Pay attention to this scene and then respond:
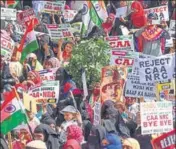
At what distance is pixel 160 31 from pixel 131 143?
6056 mm

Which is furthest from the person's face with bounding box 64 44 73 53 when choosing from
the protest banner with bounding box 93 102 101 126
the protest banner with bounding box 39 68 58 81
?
the protest banner with bounding box 93 102 101 126

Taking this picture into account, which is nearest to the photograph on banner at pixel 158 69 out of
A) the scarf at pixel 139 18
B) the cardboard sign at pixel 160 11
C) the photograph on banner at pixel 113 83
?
the photograph on banner at pixel 113 83

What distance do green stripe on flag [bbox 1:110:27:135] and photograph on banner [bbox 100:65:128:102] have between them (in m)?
1.81

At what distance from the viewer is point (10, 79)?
17.0 meters

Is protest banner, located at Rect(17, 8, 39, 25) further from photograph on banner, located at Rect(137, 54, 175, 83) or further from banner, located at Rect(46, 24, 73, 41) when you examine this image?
photograph on banner, located at Rect(137, 54, 175, 83)

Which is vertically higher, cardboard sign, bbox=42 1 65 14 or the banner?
cardboard sign, bbox=42 1 65 14

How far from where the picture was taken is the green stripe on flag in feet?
42.7

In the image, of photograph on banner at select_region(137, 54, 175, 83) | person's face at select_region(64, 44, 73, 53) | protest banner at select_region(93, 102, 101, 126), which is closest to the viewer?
protest banner at select_region(93, 102, 101, 126)

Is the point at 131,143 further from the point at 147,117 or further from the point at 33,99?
the point at 33,99

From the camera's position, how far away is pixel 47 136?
13.0 metres

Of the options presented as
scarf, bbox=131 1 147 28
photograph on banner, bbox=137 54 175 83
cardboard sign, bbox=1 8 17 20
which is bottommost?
photograph on banner, bbox=137 54 175 83

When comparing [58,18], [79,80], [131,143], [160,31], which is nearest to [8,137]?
[131,143]

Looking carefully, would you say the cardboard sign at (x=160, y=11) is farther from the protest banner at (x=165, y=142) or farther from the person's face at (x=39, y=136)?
the protest banner at (x=165, y=142)

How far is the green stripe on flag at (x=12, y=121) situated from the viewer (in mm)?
13016
